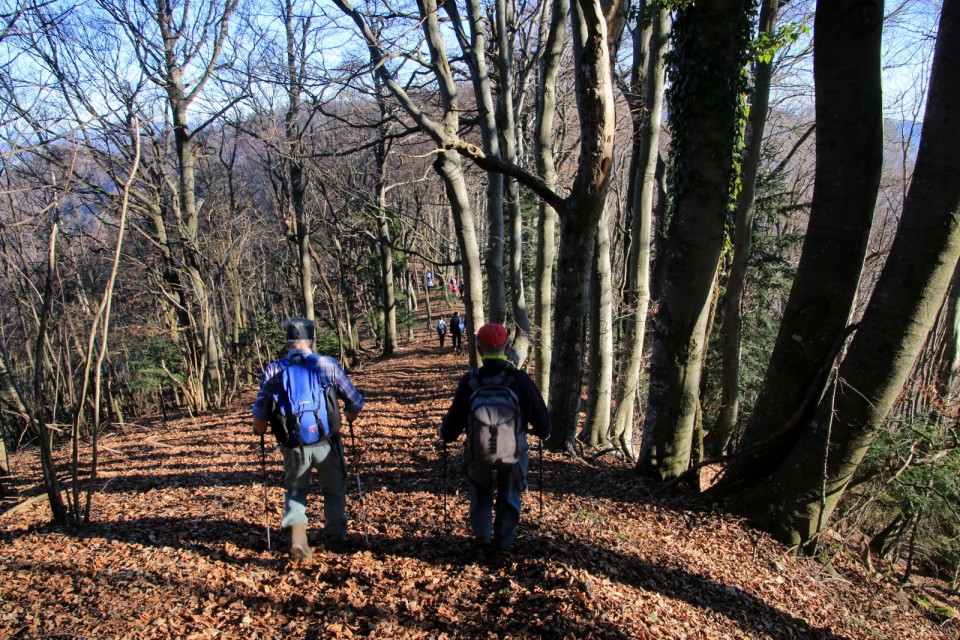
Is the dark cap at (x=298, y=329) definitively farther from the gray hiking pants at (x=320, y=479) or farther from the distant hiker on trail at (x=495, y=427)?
the distant hiker on trail at (x=495, y=427)

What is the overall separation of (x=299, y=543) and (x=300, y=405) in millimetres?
1075

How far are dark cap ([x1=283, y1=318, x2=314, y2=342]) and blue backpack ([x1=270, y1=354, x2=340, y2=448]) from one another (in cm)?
18

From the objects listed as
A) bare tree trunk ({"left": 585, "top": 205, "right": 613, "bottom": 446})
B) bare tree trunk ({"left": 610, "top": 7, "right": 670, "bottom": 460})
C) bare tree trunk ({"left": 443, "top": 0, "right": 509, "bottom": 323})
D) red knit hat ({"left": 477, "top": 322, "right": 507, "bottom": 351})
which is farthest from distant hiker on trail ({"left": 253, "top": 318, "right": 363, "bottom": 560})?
bare tree trunk ({"left": 585, "top": 205, "right": 613, "bottom": 446})

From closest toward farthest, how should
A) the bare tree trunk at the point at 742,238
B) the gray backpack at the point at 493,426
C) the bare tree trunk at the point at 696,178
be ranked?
the gray backpack at the point at 493,426
the bare tree trunk at the point at 696,178
the bare tree trunk at the point at 742,238

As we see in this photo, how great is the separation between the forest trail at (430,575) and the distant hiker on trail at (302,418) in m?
0.41

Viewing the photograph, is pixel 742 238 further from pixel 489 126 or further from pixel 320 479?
pixel 320 479

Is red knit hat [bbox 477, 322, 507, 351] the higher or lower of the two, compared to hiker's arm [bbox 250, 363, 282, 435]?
higher

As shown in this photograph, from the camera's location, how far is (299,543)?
157 inches

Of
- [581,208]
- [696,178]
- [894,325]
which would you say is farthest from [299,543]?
[894,325]

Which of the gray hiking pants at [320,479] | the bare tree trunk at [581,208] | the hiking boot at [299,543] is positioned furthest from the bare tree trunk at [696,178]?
the hiking boot at [299,543]

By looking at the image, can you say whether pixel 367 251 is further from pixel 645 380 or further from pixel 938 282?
pixel 938 282

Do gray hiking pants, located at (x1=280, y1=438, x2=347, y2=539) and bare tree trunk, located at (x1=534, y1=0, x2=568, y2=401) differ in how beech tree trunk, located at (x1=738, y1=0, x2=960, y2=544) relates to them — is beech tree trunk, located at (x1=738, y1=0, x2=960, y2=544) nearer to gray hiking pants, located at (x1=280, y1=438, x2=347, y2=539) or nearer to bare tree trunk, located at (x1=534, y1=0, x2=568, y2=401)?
bare tree trunk, located at (x1=534, y1=0, x2=568, y2=401)

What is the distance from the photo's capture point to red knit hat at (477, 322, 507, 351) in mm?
3775

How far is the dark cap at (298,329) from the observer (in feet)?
13.1
